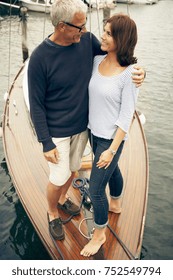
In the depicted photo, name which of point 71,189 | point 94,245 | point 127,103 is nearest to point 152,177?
point 71,189

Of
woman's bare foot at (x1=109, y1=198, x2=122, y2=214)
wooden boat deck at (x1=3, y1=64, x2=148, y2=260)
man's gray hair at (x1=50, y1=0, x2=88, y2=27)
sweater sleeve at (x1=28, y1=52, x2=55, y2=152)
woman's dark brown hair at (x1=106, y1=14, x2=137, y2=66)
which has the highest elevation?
man's gray hair at (x1=50, y1=0, x2=88, y2=27)

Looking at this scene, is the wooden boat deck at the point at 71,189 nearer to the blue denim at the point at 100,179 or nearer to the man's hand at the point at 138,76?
the blue denim at the point at 100,179

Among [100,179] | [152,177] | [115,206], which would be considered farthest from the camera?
[152,177]

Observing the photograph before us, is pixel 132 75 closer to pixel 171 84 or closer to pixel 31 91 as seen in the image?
pixel 31 91

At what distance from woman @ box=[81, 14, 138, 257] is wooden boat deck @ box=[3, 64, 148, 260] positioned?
53cm

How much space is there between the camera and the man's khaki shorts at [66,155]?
2.67m

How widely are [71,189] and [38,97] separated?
1.82 meters

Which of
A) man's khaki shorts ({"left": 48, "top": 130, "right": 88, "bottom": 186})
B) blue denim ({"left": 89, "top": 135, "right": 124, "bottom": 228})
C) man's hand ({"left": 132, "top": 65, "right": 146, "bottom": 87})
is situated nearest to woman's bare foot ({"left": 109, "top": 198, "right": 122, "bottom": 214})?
blue denim ({"left": 89, "top": 135, "right": 124, "bottom": 228})

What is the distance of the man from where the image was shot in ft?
7.41

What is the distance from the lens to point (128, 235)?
3219mm

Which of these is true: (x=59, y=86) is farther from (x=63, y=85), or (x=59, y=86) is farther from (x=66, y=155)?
(x=66, y=155)

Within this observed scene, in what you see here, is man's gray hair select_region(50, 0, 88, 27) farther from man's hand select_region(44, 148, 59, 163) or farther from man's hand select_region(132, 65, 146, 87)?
man's hand select_region(44, 148, 59, 163)

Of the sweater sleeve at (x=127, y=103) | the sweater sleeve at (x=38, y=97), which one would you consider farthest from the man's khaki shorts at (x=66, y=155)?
the sweater sleeve at (x=127, y=103)

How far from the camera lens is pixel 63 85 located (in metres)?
2.41
